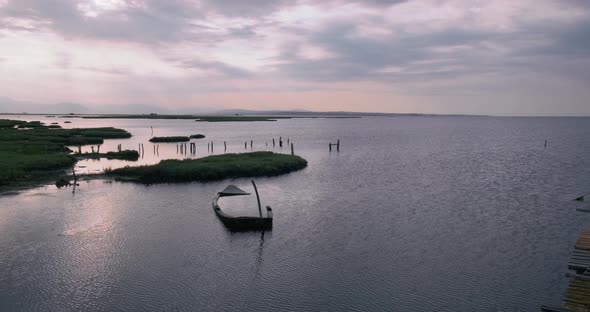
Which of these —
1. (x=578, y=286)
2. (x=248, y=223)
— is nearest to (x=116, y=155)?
(x=248, y=223)

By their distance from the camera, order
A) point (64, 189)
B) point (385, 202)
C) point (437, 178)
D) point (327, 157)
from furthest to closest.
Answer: point (327, 157)
point (437, 178)
point (64, 189)
point (385, 202)

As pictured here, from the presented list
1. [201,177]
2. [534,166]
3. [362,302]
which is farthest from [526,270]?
[534,166]

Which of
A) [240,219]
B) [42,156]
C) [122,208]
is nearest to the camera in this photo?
[240,219]

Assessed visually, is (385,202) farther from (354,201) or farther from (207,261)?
(207,261)

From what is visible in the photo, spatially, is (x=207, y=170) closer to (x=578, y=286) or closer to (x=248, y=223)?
(x=248, y=223)

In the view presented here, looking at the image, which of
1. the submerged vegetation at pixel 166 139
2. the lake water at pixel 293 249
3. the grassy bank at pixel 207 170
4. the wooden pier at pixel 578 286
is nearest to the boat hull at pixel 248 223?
the lake water at pixel 293 249

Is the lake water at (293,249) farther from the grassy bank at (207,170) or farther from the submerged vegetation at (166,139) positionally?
the submerged vegetation at (166,139)

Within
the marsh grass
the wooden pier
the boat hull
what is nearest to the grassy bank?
the marsh grass
